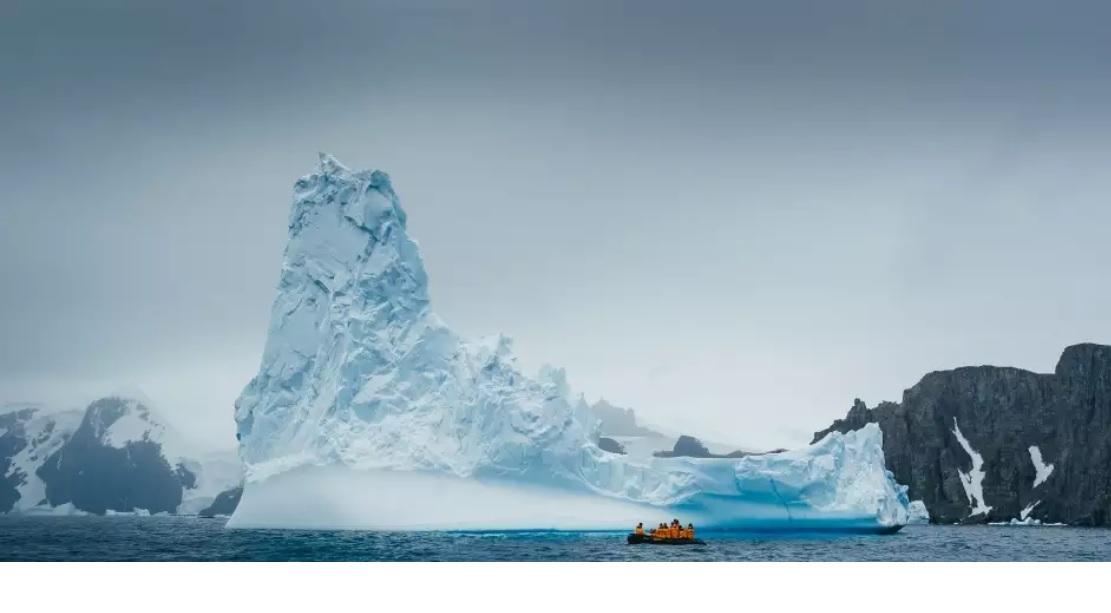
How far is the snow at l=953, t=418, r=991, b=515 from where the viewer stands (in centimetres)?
10381

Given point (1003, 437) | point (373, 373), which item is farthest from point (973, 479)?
point (373, 373)

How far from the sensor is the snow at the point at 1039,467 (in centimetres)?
10312

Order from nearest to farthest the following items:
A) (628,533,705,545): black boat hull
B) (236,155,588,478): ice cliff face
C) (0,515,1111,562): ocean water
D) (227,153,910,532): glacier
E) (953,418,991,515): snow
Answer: (0,515,1111,562): ocean water
(628,533,705,545): black boat hull
(227,153,910,532): glacier
(236,155,588,478): ice cliff face
(953,418,991,515): snow

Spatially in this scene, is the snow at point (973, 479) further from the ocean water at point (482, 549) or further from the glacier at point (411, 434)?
the glacier at point (411, 434)

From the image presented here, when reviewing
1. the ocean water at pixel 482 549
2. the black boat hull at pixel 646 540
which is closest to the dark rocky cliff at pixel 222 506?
the ocean water at pixel 482 549

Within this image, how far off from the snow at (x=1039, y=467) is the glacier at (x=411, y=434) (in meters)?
66.5

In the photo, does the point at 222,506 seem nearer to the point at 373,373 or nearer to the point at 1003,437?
the point at 373,373

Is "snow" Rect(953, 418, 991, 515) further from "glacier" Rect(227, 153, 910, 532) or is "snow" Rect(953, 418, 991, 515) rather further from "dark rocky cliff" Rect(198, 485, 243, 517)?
"glacier" Rect(227, 153, 910, 532)

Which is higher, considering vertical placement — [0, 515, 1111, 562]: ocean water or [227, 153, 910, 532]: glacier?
[227, 153, 910, 532]: glacier

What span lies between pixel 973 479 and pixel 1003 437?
4.44 metres

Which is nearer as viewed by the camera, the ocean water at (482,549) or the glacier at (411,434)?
the ocean water at (482,549)

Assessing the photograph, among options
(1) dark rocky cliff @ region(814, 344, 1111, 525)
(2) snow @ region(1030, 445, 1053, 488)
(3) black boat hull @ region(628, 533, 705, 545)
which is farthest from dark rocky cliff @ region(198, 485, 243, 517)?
(2) snow @ region(1030, 445, 1053, 488)

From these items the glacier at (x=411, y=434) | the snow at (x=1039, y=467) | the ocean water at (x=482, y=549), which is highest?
the snow at (x=1039, y=467)

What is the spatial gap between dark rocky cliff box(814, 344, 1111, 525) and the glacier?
6099 centimetres
